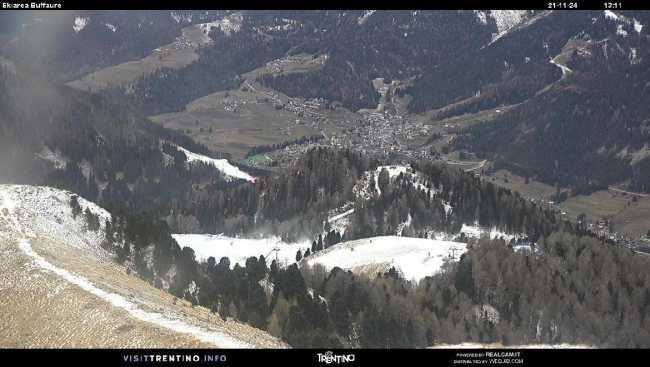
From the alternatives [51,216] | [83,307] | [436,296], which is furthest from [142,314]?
[436,296]
